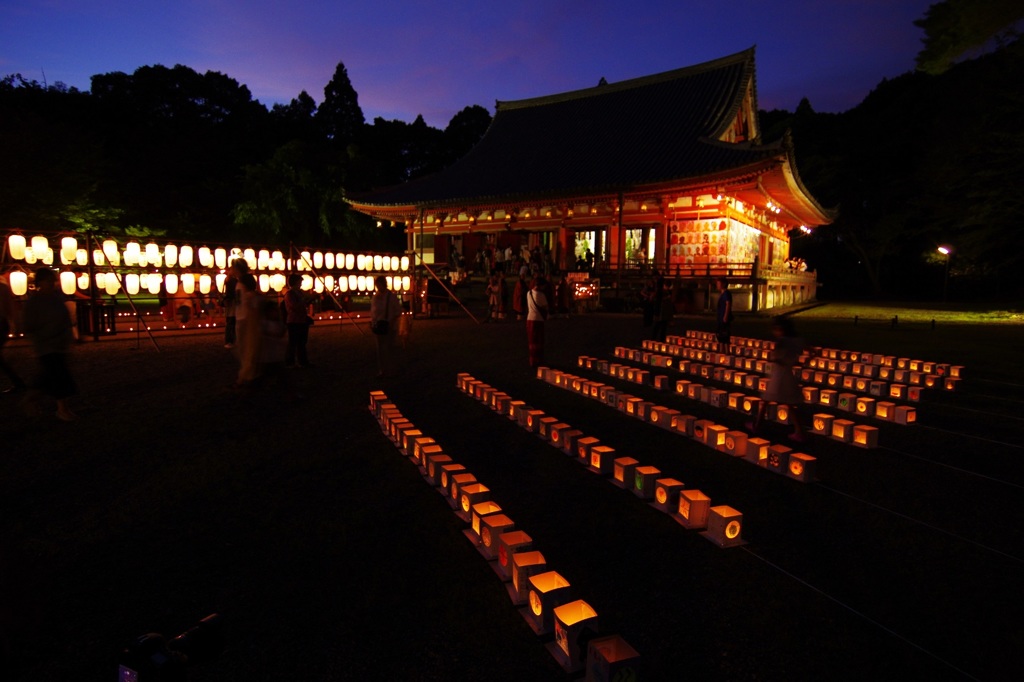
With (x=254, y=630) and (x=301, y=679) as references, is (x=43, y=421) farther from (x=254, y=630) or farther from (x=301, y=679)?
(x=301, y=679)

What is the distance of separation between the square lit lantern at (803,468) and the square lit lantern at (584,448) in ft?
5.05

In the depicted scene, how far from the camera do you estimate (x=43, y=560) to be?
3.13 meters

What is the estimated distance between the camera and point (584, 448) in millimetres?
4758

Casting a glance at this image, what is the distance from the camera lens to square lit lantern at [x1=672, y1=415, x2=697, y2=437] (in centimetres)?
545

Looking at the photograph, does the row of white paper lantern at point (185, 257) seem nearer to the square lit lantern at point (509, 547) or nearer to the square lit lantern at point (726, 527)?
the square lit lantern at point (509, 547)

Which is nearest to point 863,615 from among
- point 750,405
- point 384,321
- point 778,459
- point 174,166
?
point 778,459

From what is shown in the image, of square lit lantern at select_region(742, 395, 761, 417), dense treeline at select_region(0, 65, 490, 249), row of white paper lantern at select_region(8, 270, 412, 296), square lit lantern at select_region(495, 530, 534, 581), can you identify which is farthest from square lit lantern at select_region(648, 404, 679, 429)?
dense treeline at select_region(0, 65, 490, 249)

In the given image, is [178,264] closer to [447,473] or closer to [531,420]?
[531,420]

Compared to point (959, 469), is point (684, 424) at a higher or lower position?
higher

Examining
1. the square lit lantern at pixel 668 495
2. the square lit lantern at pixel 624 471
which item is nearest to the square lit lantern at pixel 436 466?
the square lit lantern at pixel 624 471

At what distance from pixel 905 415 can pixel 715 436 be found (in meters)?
2.51

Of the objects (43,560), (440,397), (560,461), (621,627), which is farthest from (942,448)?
(43,560)

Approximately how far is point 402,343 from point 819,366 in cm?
772

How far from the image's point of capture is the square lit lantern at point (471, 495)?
11.6ft
